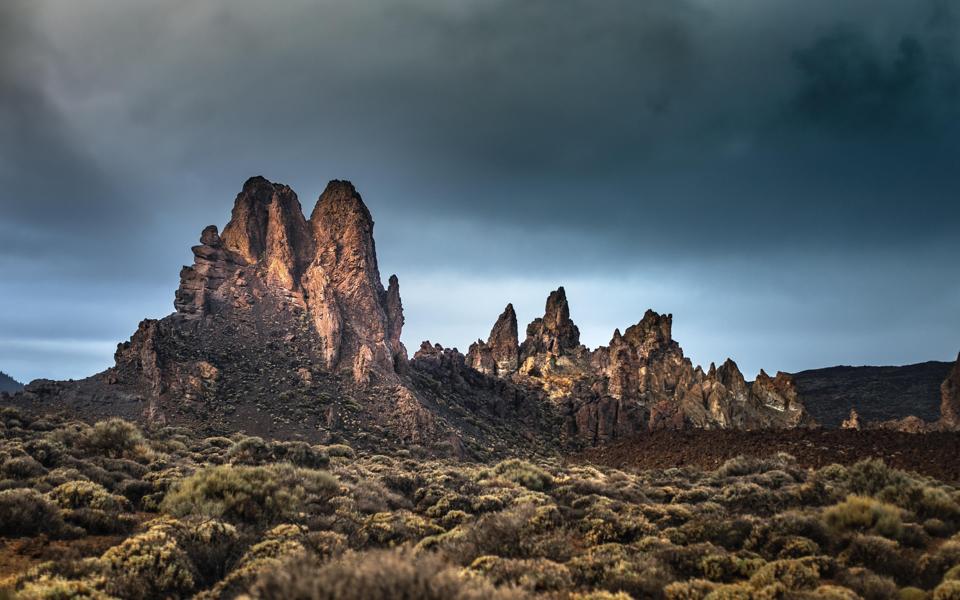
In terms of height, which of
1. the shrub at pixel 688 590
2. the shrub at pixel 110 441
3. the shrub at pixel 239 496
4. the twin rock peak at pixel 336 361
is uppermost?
the twin rock peak at pixel 336 361

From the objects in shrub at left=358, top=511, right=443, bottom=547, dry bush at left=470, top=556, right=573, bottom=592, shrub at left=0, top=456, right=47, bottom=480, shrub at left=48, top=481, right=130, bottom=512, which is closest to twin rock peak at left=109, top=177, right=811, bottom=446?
shrub at left=0, top=456, right=47, bottom=480

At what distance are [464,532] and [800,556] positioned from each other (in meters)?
7.44

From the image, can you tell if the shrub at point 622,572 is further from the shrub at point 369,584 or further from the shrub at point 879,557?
the shrub at point 369,584

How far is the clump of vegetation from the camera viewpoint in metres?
8.45

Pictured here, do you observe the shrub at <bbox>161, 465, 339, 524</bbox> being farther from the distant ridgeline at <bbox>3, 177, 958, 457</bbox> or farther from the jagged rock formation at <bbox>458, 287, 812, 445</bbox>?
the jagged rock formation at <bbox>458, 287, 812, 445</bbox>

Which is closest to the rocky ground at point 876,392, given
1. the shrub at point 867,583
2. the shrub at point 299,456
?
the shrub at point 299,456

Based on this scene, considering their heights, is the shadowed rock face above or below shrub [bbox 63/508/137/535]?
above

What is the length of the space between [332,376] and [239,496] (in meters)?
34.0

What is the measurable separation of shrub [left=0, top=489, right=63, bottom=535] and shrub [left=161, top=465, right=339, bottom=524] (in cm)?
264

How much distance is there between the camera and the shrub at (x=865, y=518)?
40.4 ft

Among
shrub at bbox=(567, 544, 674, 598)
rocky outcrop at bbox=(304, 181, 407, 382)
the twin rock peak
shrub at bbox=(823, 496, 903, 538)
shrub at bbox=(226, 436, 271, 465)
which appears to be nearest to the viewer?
shrub at bbox=(567, 544, 674, 598)

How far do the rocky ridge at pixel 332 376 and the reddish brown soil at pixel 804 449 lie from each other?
12.1 m

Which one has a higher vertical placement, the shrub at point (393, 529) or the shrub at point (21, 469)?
the shrub at point (21, 469)

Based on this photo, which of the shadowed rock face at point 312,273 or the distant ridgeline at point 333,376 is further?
the shadowed rock face at point 312,273
